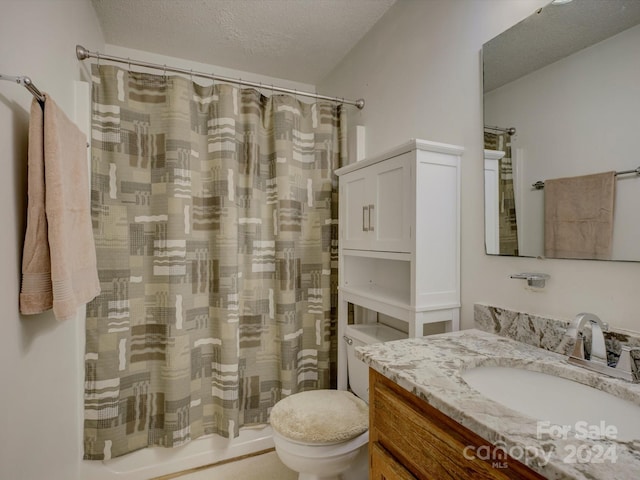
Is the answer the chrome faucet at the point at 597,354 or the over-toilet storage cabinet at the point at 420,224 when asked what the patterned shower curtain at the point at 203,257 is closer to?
the over-toilet storage cabinet at the point at 420,224

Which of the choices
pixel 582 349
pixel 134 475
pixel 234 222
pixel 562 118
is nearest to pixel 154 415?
pixel 134 475

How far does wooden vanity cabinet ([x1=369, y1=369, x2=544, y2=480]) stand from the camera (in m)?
0.58

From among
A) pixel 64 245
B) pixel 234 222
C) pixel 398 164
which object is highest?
pixel 398 164

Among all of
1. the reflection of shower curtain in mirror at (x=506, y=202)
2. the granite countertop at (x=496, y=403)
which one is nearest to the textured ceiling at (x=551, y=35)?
the reflection of shower curtain in mirror at (x=506, y=202)

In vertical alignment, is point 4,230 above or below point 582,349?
→ above

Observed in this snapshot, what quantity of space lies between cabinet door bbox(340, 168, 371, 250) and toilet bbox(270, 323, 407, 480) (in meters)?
0.76

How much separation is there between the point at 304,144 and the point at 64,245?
1.42 meters

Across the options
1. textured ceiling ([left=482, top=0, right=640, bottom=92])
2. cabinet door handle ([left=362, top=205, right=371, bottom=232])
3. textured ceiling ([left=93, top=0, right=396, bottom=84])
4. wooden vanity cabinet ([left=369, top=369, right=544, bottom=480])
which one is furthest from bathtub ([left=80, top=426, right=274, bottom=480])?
textured ceiling ([left=93, top=0, right=396, bottom=84])

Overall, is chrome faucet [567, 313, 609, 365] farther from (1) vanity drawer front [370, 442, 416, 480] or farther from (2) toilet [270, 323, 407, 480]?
(2) toilet [270, 323, 407, 480]

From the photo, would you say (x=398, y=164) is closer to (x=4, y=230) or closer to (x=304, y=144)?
(x=304, y=144)

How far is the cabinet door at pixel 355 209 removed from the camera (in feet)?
5.32

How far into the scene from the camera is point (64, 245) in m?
0.98

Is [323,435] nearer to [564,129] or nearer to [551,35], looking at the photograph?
[564,129]

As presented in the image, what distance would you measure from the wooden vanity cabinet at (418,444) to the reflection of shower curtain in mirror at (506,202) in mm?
666
